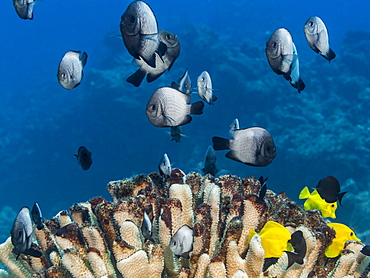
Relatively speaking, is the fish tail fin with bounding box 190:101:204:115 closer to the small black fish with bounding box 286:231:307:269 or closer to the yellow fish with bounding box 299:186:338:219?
the small black fish with bounding box 286:231:307:269

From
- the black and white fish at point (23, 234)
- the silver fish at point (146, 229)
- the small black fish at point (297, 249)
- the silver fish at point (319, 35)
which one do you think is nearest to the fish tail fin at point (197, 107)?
the silver fish at point (146, 229)

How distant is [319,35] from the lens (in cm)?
351

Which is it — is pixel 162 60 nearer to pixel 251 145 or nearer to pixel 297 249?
pixel 251 145

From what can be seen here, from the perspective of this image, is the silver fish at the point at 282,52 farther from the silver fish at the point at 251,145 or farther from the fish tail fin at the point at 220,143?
the fish tail fin at the point at 220,143

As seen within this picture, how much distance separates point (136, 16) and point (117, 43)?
5028 centimetres

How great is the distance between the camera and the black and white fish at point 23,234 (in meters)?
2.72

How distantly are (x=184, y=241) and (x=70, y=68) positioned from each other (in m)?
2.74

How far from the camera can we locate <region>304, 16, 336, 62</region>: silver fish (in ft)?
11.5

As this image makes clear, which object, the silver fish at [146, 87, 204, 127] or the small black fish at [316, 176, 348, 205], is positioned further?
the small black fish at [316, 176, 348, 205]

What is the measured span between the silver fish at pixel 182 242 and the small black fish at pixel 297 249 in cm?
75

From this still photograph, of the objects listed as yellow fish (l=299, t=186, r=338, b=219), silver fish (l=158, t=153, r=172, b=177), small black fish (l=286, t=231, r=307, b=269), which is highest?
silver fish (l=158, t=153, r=172, b=177)

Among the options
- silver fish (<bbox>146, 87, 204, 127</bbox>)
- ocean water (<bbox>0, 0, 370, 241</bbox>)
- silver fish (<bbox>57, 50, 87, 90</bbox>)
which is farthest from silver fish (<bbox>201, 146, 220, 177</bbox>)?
ocean water (<bbox>0, 0, 370, 241</bbox>)

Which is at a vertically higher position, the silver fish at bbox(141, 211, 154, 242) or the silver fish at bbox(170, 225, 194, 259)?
the silver fish at bbox(141, 211, 154, 242)

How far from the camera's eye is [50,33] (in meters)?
83.1
